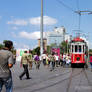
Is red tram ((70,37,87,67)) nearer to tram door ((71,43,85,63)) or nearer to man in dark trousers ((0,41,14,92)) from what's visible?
tram door ((71,43,85,63))

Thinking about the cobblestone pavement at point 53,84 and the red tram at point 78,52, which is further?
the red tram at point 78,52

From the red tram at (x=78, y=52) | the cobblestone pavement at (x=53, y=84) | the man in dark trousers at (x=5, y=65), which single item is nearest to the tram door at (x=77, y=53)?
the red tram at (x=78, y=52)

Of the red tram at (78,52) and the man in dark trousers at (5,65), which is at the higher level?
the man in dark trousers at (5,65)

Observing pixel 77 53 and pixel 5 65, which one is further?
pixel 77 53

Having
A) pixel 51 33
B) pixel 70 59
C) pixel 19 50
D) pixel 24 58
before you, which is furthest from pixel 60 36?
pixel 24 58

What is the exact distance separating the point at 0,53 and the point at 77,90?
463 cm

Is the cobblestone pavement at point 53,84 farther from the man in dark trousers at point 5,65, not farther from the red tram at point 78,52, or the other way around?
the red tram at point 78,52

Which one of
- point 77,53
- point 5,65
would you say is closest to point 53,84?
point 5,65

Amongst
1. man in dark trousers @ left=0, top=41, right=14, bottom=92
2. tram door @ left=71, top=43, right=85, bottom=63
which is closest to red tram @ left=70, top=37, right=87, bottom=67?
tram door @ left=71, top=43, right=85, bottom=63

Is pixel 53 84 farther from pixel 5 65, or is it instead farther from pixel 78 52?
pixel 78 52

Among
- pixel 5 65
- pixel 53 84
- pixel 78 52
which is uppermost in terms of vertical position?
pixel 5 65

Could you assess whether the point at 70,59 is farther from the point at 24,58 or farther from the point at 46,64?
the point at 24,58

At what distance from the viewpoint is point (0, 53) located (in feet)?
18.7

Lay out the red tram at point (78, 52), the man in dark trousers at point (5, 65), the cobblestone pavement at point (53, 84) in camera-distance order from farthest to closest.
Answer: the red tram at point (78, 52), the cobblestone pavement at point (53, 84), the man in dark trousers at point (5, 65)
